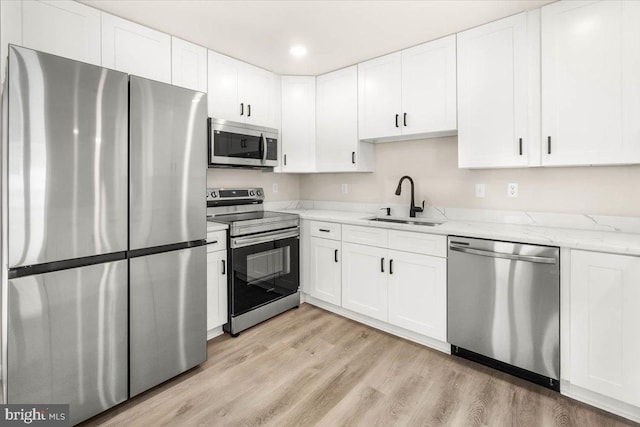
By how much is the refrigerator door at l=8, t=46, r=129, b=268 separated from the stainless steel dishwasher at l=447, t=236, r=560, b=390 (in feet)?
7.26

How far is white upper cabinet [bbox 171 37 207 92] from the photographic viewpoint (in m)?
2.66

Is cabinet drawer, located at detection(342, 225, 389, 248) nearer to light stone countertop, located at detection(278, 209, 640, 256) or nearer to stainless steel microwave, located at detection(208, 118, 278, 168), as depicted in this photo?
light stone countertop, located at detection(278, 209, 640, 256)

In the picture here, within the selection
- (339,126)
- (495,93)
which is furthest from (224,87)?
(495,93)

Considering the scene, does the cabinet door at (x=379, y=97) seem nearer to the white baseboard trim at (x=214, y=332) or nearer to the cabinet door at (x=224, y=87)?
the cabinet door at (x=224, y=87)

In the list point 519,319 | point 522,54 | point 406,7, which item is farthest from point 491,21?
point 519,319

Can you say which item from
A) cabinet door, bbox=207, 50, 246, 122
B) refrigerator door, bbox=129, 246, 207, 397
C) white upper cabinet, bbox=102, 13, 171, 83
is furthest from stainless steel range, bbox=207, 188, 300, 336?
white upper cabinet, bbox=102, 13, 171, 83

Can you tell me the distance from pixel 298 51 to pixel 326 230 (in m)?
1.68

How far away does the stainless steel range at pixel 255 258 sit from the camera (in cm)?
273

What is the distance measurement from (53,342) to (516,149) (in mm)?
3005

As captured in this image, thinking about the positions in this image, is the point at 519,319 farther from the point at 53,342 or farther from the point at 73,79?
the point at 73,79

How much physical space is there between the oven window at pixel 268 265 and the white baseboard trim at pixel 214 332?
0.45 meters

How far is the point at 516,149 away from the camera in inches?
92.0

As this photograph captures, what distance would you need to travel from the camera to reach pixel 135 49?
2.41 metres

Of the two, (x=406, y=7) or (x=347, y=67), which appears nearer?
(x=406, y=7)
